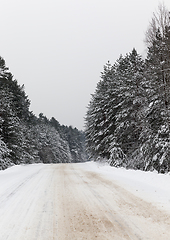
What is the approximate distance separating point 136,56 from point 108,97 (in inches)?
231

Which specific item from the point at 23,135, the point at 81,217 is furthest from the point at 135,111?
the point at 23,135

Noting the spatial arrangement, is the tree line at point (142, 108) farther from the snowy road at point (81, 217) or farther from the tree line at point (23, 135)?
the tree line at point (23, 135)

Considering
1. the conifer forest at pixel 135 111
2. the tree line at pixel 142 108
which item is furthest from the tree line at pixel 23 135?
the tree line at pixel 142 108

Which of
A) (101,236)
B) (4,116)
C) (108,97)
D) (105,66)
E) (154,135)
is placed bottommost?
(101,236)

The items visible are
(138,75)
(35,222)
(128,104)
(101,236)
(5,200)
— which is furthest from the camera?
(128,104)

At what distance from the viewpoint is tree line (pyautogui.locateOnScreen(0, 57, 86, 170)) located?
20652 millimetres

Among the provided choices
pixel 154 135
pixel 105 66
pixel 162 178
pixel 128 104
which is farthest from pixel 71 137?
pixel 162 178

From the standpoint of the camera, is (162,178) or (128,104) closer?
(162,178)

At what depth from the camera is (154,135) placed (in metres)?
13.8

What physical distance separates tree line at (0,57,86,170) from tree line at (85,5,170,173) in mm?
10153

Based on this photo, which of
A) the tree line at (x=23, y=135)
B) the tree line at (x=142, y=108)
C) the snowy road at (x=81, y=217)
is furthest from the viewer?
the tree line at (x=23, y=135)

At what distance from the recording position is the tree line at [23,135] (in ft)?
67.8

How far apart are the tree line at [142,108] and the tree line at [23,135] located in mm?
10153

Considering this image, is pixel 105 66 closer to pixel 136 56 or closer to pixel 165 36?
pixel 136 56
